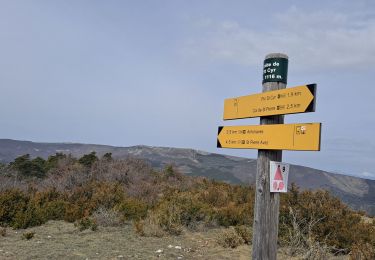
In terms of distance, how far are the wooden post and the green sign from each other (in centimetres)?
6

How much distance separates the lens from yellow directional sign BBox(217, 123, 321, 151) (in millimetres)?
3688

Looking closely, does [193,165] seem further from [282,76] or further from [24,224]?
[282,76]

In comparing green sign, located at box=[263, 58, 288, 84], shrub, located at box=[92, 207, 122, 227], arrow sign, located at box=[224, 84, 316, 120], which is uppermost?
green sign, located at box=[263, 58, 288, 84]

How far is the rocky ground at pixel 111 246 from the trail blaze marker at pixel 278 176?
337 centimetres

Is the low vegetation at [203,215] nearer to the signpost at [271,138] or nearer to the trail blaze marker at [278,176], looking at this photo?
the signpost at [271,138]

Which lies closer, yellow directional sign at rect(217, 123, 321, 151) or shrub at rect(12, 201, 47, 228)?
yellow directional sign at rect(217, 123, 321, 151)

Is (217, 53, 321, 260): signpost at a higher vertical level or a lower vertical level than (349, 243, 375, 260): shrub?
higher

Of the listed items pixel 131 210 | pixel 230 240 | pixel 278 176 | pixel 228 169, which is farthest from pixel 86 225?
pixel 228 169

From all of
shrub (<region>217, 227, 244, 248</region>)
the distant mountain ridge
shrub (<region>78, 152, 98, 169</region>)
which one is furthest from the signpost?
the distant mountain ridge

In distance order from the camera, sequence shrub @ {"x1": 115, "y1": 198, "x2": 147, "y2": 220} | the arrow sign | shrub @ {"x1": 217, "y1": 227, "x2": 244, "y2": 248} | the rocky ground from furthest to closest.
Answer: shrub @ {"x1": 115, "y1": 198, "x2": 147, "y2": 220} < shrub @ {"x1": 217, "y1": 227, "x2": 244, "y2": 248} < the rocky ground < the arrow sign

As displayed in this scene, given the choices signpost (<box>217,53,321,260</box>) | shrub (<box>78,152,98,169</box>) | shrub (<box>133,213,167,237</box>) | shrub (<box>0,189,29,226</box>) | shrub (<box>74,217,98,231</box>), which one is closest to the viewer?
signpost (<box>217,53,321,260</box>)

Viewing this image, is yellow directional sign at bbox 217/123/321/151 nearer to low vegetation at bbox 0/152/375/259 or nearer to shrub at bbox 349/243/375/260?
low vegetation at bbox 0/152/375/259

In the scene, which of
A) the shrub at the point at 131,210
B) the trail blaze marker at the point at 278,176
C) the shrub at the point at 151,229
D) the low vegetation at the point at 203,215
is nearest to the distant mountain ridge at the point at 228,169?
the low vegetation at the point at 203,215

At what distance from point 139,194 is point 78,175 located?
3.57m
